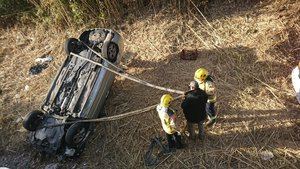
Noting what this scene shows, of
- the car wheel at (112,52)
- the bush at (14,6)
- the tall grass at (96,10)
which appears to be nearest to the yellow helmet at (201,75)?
the car wheel at (112,52)

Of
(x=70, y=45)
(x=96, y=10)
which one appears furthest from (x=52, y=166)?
(x=96, y=10)

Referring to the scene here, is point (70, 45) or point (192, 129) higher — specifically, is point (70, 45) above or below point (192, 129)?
above

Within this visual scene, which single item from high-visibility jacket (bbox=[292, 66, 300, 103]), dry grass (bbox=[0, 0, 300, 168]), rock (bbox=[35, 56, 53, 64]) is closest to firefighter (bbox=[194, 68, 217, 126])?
dry grass (bbox=[0, 0, 300, 168])

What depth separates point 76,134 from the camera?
6.86m

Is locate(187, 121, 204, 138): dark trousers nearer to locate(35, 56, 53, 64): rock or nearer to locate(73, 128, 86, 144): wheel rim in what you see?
locate(73, 128, 86, 144): wheel rim

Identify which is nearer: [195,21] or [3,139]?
[3,139]

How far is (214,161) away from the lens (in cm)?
652

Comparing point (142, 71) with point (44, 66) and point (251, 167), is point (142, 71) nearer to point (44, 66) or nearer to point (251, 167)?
point (44, 66)

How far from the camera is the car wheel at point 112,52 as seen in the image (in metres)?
7.59

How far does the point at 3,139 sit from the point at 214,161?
12.9 ft

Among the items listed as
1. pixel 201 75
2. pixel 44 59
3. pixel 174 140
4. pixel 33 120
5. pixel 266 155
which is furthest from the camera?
pixel 44 59

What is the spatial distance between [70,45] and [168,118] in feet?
8.75

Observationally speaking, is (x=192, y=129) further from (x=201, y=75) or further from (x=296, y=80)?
(x=296, y=80)

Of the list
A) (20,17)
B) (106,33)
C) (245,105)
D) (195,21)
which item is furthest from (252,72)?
(20,17)
